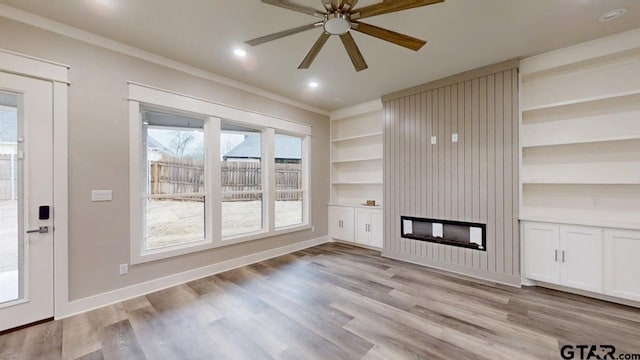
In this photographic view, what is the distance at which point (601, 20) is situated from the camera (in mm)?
2504

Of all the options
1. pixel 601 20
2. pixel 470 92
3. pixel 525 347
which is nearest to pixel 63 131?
pixel 525 347

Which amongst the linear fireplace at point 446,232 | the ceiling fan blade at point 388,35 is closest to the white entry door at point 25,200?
the ceiling fan blade at point 388,35

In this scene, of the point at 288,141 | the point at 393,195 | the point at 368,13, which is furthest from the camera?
the point at 288,141

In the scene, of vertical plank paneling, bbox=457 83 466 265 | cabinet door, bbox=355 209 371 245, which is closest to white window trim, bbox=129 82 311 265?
cabinet door, bbox=355 209 371 245

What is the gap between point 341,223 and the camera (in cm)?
547

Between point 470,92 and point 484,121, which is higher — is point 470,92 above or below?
above

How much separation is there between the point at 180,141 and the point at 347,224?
344 centimetres

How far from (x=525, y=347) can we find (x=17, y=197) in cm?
465

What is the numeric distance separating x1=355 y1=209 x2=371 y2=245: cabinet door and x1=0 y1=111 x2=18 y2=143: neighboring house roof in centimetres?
472

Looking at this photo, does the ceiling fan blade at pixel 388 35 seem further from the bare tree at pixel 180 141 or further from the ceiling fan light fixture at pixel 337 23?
the bare tree at pixel 180 141

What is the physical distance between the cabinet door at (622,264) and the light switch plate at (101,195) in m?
5.47

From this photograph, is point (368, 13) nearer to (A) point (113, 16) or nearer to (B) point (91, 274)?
(A) point (113, 16)

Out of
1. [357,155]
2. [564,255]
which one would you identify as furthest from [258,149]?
[564,255]

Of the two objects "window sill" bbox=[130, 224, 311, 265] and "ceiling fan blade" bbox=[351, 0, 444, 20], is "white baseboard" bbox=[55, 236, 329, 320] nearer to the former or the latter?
"window sill" bbox=[130, 224, 311, 265]
